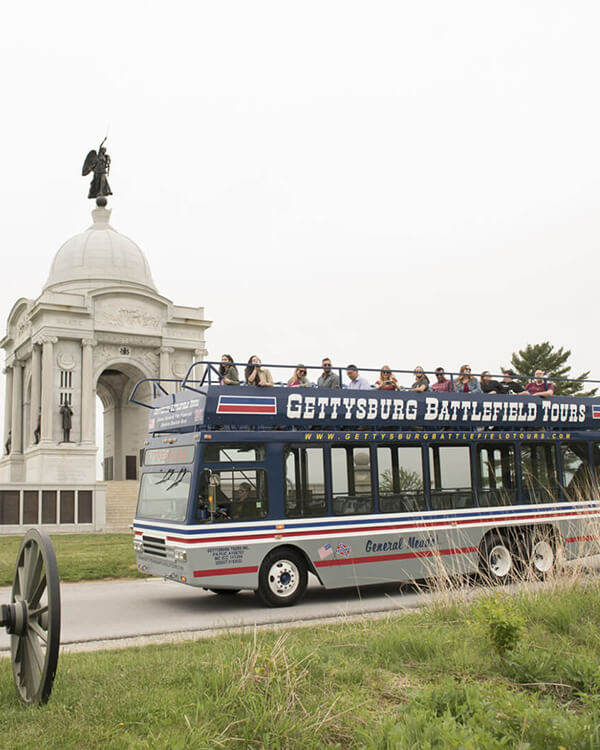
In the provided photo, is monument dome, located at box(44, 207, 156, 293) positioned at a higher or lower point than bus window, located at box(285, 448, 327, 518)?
higher

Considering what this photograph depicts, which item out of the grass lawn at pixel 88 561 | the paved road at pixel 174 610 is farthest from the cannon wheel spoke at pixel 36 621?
the grass lawn at pixel 88 561

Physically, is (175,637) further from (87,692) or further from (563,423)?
(563,423)

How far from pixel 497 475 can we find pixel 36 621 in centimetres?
981

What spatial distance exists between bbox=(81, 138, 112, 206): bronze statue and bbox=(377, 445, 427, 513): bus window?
54347 mm

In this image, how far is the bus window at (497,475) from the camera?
1325cm

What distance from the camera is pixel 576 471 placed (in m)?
14.6

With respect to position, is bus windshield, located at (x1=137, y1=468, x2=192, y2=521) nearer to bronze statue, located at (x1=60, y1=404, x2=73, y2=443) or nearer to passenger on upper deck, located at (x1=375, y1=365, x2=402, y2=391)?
passenger on upper deck, located at (x1=375, y1=365, x2=402, y2=391)

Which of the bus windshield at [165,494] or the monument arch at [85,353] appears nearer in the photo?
the bus windshield at [165,494]

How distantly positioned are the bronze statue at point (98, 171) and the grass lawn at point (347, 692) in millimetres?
59508

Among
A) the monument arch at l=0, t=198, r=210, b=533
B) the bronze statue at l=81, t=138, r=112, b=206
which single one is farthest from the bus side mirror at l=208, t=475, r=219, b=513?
the bronze statue at l=81, t=138, r=112, b=206

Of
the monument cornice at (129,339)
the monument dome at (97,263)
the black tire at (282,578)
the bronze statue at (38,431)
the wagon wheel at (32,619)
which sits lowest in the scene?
the black tire at (282,578)

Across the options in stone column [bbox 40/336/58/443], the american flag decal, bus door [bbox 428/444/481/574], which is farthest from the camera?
stone column [bbox 40/336/58/443]

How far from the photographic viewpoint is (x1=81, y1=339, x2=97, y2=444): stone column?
5047cm

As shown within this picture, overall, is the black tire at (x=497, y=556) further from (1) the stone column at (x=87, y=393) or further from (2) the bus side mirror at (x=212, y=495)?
(1) the stone column at (x=87, y=393)
